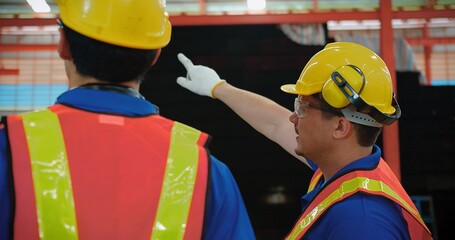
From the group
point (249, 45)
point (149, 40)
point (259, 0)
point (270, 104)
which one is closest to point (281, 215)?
point (249, 45)

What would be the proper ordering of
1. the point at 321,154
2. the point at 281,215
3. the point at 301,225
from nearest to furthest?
the point at 301,225
the point at 321,154
the point at 281,215

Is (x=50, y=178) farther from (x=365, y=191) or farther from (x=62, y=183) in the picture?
(x=365, y=191)

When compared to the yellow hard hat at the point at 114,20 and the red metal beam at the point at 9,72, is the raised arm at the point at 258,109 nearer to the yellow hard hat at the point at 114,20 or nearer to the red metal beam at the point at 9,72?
the yellow hard hat at the point at 114,20

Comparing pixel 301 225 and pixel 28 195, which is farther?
pixel 301 225

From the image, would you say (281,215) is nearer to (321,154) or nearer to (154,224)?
(321,154)

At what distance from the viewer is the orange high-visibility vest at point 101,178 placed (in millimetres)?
1168

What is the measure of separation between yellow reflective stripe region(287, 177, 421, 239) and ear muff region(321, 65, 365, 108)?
31 centimetres

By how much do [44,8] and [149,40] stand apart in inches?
225

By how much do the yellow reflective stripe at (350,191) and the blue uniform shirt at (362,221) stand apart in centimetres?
2

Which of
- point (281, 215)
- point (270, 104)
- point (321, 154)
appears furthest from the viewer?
point (281, 215)

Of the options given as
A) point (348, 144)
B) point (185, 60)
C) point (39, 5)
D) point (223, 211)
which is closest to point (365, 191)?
point (348, 144)

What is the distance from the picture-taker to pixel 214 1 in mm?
6605

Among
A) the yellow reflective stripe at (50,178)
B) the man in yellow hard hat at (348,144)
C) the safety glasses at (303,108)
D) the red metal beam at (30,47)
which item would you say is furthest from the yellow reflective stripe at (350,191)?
the red metal beam at (30,47)

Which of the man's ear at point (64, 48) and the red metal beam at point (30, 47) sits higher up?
the man's ear at point (64, 48)
